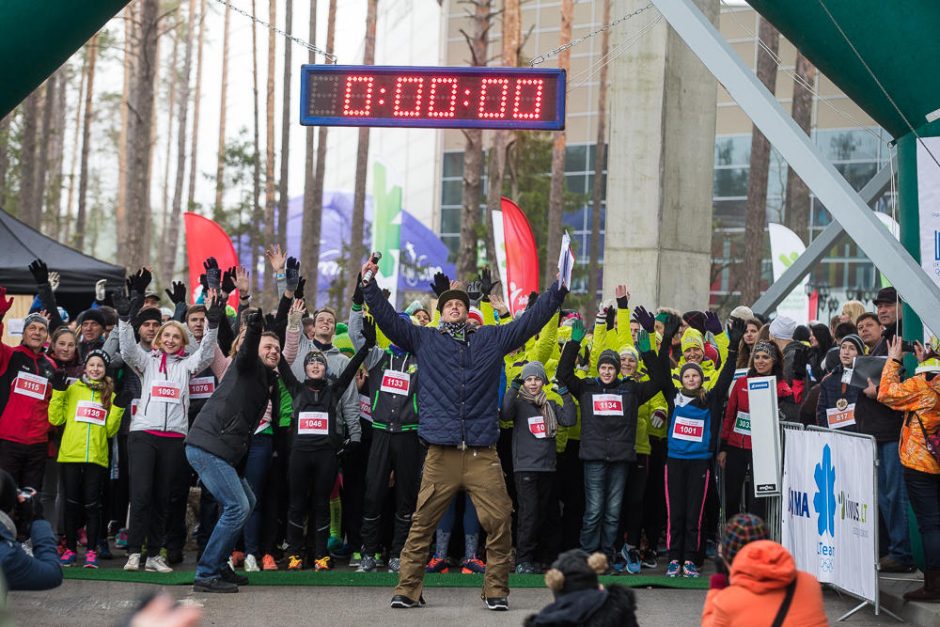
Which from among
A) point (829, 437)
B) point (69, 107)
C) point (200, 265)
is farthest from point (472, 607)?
point (69, 107)

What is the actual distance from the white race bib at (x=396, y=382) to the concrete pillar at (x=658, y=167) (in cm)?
711

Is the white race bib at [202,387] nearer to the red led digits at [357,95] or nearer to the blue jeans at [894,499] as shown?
the red led digits at [357,95]

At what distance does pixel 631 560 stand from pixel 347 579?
93.7 inches

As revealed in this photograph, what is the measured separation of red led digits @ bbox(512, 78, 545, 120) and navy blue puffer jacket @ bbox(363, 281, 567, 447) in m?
3.14

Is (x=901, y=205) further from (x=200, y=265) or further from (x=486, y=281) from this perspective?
(x=200, y=265)

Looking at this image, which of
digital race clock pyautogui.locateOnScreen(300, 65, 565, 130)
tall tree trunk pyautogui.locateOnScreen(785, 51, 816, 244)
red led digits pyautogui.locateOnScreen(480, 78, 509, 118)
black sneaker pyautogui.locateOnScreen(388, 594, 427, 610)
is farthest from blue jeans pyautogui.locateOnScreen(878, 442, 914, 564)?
tall tree trunk pyautogui.locateOnScreen(785, 51, 816, 244)

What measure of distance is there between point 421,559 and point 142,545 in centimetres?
264

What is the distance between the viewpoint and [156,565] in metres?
10.5

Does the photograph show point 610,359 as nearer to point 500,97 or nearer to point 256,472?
point 500,97

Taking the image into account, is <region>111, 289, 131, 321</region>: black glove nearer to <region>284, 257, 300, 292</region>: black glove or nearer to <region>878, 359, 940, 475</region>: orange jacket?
<region>284, 257, 300, 292</region>: black glove

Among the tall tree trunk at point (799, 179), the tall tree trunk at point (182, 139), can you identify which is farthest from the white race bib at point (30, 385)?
the tall tree trunk at point (182, 139)

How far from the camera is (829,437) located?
9406mm

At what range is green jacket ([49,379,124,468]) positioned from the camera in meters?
10.6

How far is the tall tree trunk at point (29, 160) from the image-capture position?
33625mm
